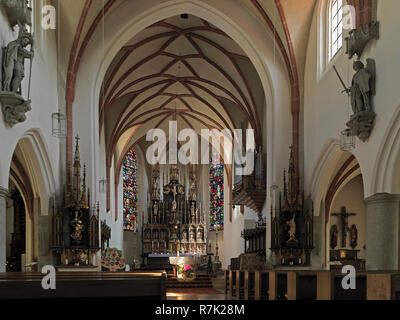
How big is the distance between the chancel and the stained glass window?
2.72 meters

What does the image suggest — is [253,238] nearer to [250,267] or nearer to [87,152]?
[250,267]

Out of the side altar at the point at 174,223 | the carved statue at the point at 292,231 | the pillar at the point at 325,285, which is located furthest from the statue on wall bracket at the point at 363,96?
the side altar at the point at 174,223

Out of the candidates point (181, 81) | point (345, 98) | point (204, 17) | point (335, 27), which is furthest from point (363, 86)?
point (181, 81)

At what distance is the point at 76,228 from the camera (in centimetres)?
1386

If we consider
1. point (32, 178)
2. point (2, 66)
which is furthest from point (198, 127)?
point (2, 66)

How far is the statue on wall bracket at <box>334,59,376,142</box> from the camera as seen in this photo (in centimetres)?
1012

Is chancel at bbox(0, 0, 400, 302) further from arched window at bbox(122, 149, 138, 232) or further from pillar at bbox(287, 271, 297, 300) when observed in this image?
arched window at bbox(122, 149, 138, 232)

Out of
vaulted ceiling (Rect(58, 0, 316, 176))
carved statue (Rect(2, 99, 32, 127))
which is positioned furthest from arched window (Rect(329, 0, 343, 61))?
carved statue (Rect(2, 99, 32, 127))

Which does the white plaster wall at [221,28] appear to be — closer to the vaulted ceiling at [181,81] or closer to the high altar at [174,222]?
the vaulted ceiling at [181,81]

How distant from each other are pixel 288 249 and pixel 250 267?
5.94ft

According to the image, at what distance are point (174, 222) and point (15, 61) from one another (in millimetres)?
21184

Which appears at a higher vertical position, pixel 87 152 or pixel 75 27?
pixel 75 27

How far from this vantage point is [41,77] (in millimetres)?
12555

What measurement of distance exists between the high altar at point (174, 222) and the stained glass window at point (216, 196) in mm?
727
